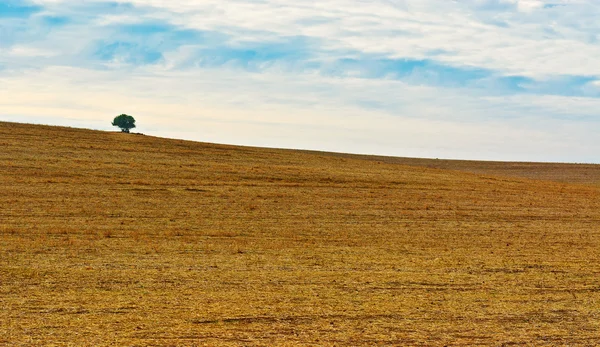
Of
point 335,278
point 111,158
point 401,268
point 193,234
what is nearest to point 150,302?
point 335,278

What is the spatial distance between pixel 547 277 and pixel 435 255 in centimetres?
368

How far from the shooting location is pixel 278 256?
1942cm

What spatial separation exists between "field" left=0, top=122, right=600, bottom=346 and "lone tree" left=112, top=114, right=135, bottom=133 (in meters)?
54.7

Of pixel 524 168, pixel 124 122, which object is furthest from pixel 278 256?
pixel 124 122

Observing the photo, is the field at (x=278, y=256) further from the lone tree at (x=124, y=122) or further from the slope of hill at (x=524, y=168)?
the lone tree at (x=124, y=122)

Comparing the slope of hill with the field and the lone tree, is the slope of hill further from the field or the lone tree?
the lone tree

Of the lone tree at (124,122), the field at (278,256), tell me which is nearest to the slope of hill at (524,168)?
the field at (278,256)

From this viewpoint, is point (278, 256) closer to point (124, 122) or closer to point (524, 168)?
point (524, 168)

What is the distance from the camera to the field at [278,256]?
39.7 ft

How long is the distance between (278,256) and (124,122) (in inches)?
3209

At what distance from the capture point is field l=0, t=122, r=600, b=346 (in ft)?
39.7

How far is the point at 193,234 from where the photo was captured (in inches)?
905

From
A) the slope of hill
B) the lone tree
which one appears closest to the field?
the slope of hill

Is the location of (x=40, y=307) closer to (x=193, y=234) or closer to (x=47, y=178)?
(x=193, y=234)
